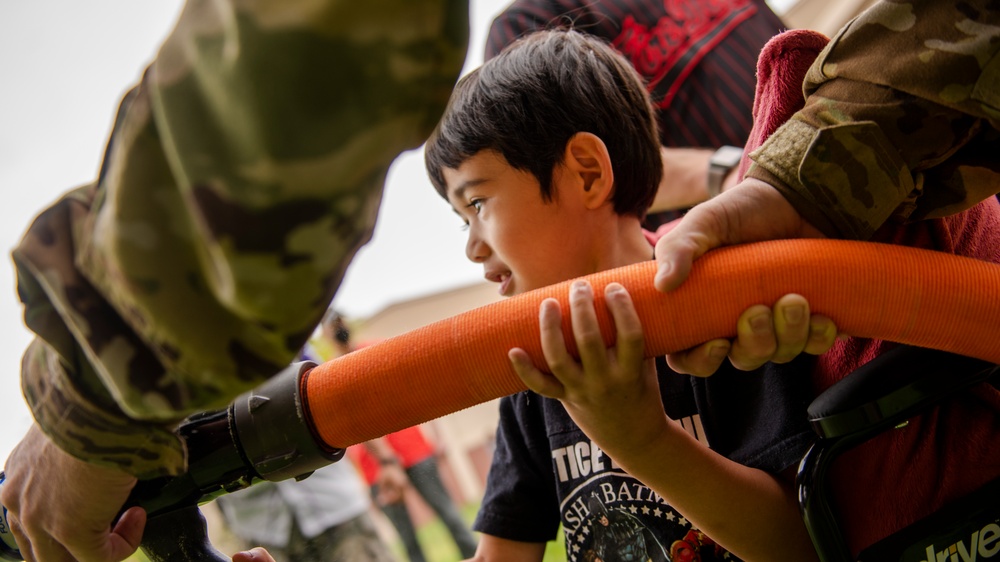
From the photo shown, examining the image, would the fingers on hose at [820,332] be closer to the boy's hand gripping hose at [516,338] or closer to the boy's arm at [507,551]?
the boy's hand gripping hose at [516,338]

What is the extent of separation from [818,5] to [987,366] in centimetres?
365

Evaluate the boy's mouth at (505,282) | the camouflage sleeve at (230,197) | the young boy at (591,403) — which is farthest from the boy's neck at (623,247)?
the camouflage sleeve at (230,197)

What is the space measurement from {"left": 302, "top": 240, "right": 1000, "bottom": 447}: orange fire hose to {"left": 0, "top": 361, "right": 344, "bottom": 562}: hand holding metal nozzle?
0.06ft

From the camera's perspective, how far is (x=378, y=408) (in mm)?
735

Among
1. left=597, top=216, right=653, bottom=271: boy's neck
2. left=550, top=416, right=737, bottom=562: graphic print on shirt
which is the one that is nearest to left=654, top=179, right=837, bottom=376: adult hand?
left=550, top=416, right=737, bottom=562: graphic print on shirt

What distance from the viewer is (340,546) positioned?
8.41 ft

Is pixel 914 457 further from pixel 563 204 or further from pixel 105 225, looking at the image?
pixel 105 225

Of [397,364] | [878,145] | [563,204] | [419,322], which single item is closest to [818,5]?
[563,204]

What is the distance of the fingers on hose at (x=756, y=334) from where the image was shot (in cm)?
70

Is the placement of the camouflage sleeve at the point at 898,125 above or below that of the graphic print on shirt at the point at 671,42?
below

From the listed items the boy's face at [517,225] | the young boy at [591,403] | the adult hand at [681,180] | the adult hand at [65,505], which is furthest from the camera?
the adult hand at [681,180]

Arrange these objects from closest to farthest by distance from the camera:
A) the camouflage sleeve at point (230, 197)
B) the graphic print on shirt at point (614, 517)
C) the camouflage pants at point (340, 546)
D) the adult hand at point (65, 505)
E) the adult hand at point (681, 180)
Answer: the camouflage sleeve at point (230, 197) < the adult hand at point (65, 505) < the graphic print on shirt at point (614, 517) < the adult hand at point (681, 180) < the camouflage pants at point (340, 546)

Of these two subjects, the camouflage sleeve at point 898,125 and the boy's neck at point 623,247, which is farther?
the boy's neck at point 623,247

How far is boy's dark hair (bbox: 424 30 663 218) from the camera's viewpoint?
3.76 ft
